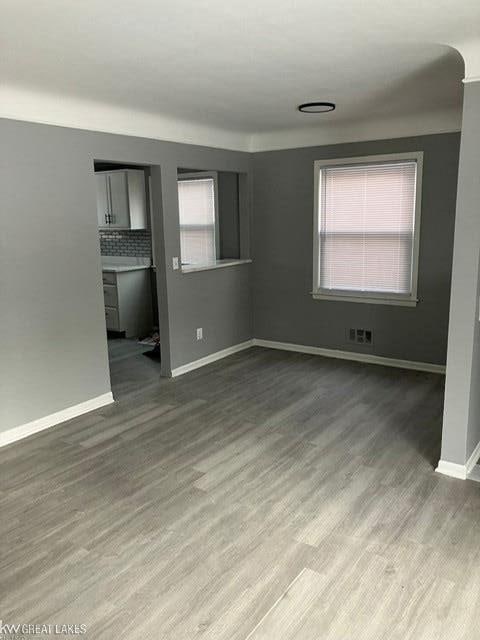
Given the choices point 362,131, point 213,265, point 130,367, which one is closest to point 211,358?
point 130,367

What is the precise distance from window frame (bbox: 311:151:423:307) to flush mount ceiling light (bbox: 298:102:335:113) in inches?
34.8

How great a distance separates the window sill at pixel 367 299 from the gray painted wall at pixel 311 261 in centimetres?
5

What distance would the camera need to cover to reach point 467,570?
91.0 inches

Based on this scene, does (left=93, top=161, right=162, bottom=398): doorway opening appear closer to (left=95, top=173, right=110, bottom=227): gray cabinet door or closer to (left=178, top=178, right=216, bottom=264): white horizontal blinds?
(left=95, top=173, right=110, bottom=227): gray cabinet door

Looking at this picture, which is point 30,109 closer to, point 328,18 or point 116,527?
point 328,18

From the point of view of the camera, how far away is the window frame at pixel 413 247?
4.77 meters

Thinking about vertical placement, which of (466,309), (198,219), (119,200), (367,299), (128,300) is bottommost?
(128,300)

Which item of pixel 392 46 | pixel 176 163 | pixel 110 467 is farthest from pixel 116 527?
pixel 176 163

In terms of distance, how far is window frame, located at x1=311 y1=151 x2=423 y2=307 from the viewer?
4773 millimetres

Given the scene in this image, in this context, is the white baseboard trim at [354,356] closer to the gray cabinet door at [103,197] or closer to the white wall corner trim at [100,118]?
the white wall corner trim at [100,118]

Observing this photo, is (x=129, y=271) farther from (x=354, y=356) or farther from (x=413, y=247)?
(x=413, y=247)

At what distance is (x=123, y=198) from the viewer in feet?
20.8

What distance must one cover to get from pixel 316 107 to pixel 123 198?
117 inches

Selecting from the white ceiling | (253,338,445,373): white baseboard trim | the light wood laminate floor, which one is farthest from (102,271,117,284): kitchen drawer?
the light wood laminate floor
